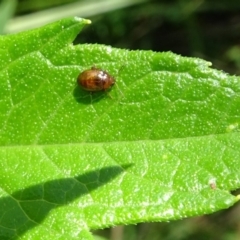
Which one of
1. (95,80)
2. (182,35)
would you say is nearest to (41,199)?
(95,80)

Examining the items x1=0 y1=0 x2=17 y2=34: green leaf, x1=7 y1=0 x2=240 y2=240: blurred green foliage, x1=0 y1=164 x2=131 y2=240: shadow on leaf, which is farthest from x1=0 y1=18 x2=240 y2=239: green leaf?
x1=7 y1=0 x2=240 y2=240: blurred green foliage

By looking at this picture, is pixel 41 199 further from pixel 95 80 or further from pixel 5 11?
pixel 5 11

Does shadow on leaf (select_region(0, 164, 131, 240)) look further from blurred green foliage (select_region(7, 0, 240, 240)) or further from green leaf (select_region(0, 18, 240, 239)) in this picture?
blurred green foliage (select_region(7, 0, 240, 240))

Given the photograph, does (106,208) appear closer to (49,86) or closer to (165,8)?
(49,86)

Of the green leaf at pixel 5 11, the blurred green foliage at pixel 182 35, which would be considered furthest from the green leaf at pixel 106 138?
the blurred green foliage at pixel 182 35

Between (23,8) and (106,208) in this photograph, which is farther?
(23,8)

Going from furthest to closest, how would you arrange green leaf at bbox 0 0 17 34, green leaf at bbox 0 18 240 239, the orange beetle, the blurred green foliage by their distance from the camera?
the blurred green foliage
green leaf at bbox 0 0 17 34
the orange beetle
green leaf at bbox 0 18 240 239

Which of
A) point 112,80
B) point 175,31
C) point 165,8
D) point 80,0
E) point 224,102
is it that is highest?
point 112,80

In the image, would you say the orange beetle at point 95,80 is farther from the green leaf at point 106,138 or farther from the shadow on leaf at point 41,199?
the shadow on leaf at point 41,199

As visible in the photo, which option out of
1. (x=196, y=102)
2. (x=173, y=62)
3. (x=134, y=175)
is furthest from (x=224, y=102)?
(x=134, y=175)
